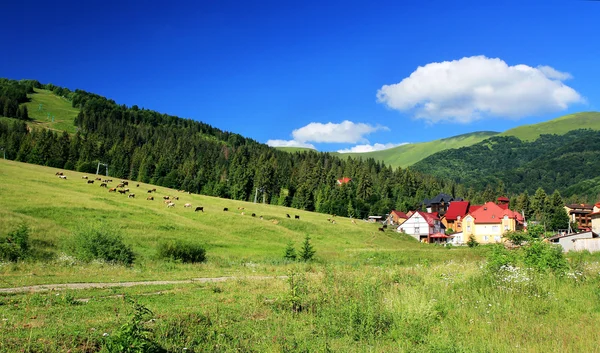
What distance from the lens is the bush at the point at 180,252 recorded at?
108ft

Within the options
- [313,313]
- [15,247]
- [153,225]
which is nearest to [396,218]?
[153,225]

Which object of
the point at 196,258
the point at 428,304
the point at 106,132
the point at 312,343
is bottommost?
the point at 196,258

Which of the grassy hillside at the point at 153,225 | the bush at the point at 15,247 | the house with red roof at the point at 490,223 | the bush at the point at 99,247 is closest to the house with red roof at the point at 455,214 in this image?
the house with red roof at the point at 490,223

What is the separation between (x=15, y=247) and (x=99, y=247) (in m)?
5.13

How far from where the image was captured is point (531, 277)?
1433cm

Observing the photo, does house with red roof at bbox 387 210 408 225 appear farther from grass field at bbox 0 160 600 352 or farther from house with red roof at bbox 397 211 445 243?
grass field at bbox 0 160 600 352

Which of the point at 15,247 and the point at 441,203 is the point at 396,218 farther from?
the point at 15,247

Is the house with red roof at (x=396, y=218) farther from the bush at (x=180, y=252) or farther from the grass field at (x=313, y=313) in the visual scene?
the grass field at (x=313, y=313)

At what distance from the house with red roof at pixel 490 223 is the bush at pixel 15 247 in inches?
3708

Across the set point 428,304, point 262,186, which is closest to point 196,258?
point 428,304

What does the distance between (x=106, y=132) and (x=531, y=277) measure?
20389cm

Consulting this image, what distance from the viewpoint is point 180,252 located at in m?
33.5

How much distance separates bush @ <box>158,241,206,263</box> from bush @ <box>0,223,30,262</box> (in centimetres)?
952

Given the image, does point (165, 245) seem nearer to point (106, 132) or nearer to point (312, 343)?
→ point (312, 343)
